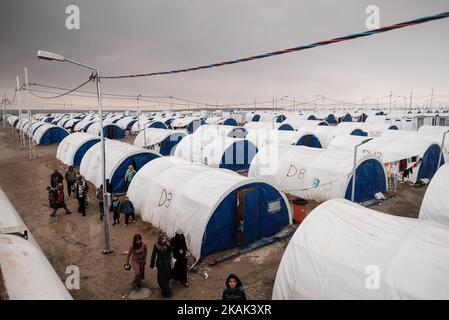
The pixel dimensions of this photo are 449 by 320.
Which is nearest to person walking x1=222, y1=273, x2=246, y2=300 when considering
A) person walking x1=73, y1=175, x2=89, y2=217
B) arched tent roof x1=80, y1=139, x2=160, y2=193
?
person walking x1=73, y1=175, x2=89, y2=217

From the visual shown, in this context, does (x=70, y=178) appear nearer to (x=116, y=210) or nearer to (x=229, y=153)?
(x=116, y=210)

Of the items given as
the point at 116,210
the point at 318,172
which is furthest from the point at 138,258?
the point at 318,172

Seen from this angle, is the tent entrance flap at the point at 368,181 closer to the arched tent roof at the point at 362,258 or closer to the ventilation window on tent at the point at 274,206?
the ventilation window on tent at the point at 274,206

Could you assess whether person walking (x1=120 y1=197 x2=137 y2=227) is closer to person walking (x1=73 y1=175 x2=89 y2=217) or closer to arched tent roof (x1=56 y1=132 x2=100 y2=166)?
person walking (x1=73 y1=175 x2=89 y2=217)

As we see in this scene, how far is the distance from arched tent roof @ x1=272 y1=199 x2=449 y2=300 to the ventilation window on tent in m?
4.37

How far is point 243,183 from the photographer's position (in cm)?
1168

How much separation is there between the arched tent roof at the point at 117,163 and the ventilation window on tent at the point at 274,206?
33.4 feet

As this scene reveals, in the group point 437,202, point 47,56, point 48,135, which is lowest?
point 437,202

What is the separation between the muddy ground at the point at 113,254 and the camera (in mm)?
9188

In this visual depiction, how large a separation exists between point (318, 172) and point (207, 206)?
9051 millimetres

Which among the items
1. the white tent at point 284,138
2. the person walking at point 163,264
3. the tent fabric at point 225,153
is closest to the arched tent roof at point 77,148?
the tent fabric at point 225,153

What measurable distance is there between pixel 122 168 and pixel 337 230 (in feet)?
48.8

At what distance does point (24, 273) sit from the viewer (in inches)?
210
